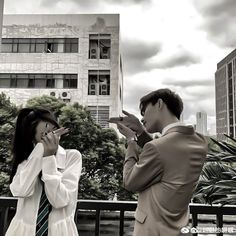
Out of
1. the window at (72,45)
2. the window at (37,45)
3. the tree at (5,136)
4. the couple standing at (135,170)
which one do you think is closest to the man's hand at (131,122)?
the couple standing at (135,170)

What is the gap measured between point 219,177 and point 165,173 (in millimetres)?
448

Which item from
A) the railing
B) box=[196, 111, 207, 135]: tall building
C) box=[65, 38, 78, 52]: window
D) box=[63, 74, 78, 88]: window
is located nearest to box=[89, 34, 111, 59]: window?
box=[65, 38, 78, 52]: window

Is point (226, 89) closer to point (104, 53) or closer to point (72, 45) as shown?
point (104, 53)

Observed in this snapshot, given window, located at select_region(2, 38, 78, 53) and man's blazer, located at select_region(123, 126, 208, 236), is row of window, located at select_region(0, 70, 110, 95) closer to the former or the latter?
window, located at select_region(2, 38, 78, 53)

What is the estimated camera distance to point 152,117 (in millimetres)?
806

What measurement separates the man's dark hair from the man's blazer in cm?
8

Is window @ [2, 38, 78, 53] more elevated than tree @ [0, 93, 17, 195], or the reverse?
window @ [2, 38, 78, 53]

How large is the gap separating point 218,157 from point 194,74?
4.34m

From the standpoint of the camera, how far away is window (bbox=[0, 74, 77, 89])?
36.0ft

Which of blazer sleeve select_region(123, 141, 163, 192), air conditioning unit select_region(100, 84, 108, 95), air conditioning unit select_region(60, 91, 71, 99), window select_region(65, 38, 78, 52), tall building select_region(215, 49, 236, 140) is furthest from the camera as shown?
window select_region(65, 38, 78, 52)

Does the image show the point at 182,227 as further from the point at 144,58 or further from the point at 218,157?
the point at 144,58

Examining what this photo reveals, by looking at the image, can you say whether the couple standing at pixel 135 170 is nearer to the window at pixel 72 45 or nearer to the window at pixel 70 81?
the window at pixel 70 81

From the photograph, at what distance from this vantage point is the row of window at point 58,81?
35.3ft

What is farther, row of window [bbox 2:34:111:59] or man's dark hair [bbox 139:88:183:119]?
row of window [bbox 2:34:111:59]
